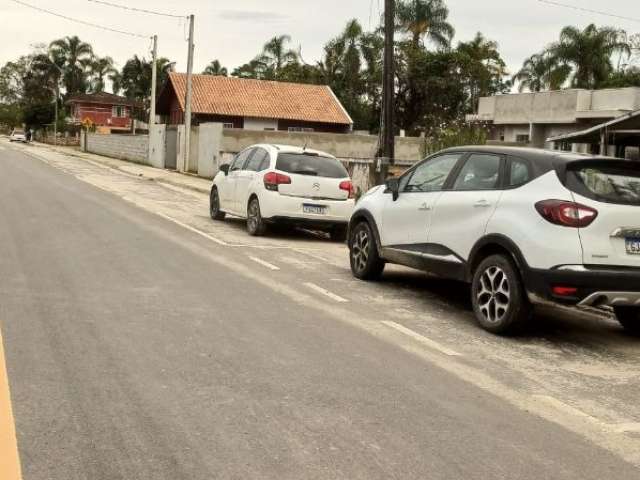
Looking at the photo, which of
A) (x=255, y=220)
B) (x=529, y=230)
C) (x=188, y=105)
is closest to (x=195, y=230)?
(x=255, y=220)

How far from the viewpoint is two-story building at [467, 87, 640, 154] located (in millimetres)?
31484

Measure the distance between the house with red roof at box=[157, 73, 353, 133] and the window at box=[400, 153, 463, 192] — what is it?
152ft

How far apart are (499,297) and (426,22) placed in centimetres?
5391

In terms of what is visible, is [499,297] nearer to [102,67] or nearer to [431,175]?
[431,175]

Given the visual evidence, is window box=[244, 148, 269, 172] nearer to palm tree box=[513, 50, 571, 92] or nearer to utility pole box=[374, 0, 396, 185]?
utility pole box=[374, 0, 396, 185]

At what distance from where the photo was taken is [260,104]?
Result: 5697cm

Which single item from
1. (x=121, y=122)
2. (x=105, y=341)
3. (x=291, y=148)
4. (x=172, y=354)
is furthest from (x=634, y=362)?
(x=121, y=122)

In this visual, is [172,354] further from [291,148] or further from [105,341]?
[291,148]

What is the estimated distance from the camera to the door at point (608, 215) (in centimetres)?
697

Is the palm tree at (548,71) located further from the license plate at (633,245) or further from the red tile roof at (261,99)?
the license plate at (633,245)

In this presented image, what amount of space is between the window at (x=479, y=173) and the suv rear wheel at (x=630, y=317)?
173 cm

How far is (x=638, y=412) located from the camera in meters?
5.41

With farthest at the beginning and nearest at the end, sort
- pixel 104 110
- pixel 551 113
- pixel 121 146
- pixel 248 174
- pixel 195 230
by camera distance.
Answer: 1. pixel 104 110
2. pixel 121 146
3. pixel 551 113
4. pixel 248 174
5. pixel 195 230

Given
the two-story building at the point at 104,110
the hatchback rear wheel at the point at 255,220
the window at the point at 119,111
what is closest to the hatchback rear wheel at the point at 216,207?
the hatchback rear wheel at the point at 255,220
